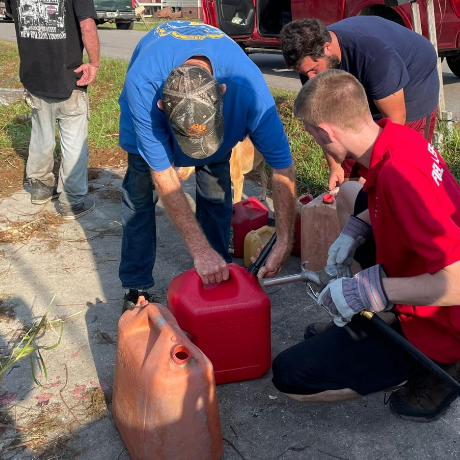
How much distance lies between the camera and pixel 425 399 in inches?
95.4

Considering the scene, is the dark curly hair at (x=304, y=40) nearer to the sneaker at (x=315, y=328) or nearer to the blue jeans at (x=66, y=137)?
the sneaker at (x=315, y=328)

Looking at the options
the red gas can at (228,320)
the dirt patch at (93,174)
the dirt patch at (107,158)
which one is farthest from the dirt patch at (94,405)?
the dirt patch at (107,158)

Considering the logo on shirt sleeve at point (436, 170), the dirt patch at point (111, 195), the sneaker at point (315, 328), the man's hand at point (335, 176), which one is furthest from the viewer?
the dirt patch at point (111, 195)

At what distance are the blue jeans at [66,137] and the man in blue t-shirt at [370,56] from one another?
1.87 m

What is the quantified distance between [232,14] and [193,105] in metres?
8.20

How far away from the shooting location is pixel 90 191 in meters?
5.34

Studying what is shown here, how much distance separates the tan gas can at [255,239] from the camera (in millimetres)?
3760

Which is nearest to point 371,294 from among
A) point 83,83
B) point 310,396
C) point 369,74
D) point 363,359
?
point 363,359

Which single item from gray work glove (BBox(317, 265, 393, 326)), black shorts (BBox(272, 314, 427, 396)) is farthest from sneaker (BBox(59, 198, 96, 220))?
gray work glove (BBox(317, 265, 393, 326))

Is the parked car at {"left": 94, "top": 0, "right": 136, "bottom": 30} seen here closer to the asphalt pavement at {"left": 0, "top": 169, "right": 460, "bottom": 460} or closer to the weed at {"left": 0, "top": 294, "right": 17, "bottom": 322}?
the asphalt pavement at {"left": 0, "top": 169, "right": 460, "bottom": 460}

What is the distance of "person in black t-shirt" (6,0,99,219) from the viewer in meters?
4.43

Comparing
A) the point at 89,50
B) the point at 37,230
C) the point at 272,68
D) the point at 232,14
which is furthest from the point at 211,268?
the point at 272,68

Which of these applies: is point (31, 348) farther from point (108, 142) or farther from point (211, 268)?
point (108, 142)

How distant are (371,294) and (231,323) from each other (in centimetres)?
71
